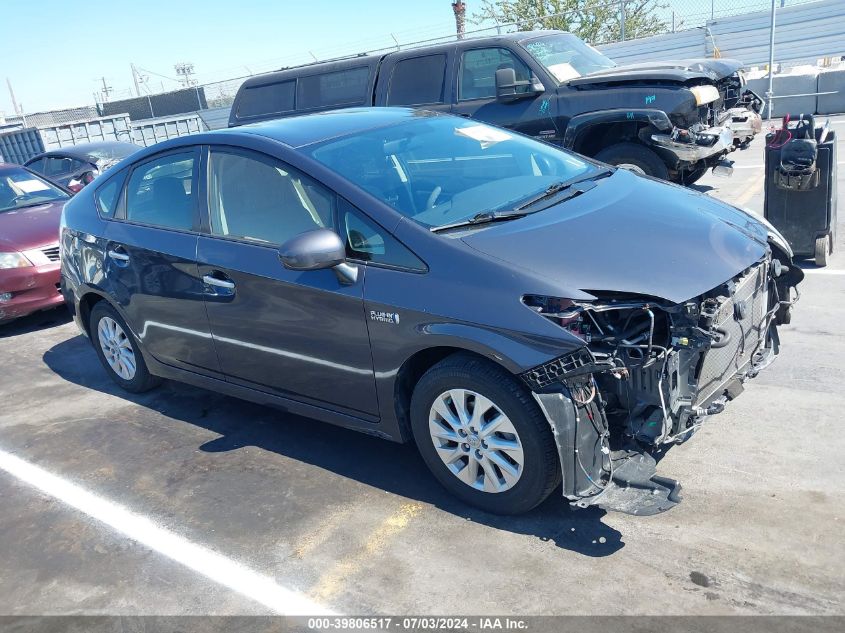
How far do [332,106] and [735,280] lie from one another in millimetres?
7454

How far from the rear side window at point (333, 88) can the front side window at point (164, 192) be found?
5112mm

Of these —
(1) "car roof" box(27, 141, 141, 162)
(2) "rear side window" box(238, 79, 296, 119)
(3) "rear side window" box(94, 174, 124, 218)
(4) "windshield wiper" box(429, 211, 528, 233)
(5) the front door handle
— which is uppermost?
(2) "rear side window" box(238, 79, 296, 119)

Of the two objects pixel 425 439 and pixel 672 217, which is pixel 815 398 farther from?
pixel 425 439

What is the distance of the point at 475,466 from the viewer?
3.43m

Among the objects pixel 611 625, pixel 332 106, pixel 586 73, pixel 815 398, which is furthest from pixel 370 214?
pixel 332 106

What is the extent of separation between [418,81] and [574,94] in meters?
2.02

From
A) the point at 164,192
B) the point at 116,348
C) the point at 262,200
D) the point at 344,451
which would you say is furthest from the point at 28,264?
the point at 344,451

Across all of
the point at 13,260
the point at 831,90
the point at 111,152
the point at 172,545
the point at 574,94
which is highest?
the point at 574,94

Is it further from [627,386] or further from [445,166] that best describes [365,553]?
[445,166]

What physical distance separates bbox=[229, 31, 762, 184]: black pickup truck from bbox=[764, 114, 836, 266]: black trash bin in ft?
3.33

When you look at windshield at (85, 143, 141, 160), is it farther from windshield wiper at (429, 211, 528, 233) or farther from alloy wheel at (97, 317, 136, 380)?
windshield wiper at (429, 211, 528, 233)

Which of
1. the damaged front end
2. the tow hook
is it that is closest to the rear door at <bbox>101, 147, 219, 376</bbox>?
the damaged front end

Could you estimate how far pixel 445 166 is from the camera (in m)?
4.15

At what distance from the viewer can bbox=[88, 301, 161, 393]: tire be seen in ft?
17.4
